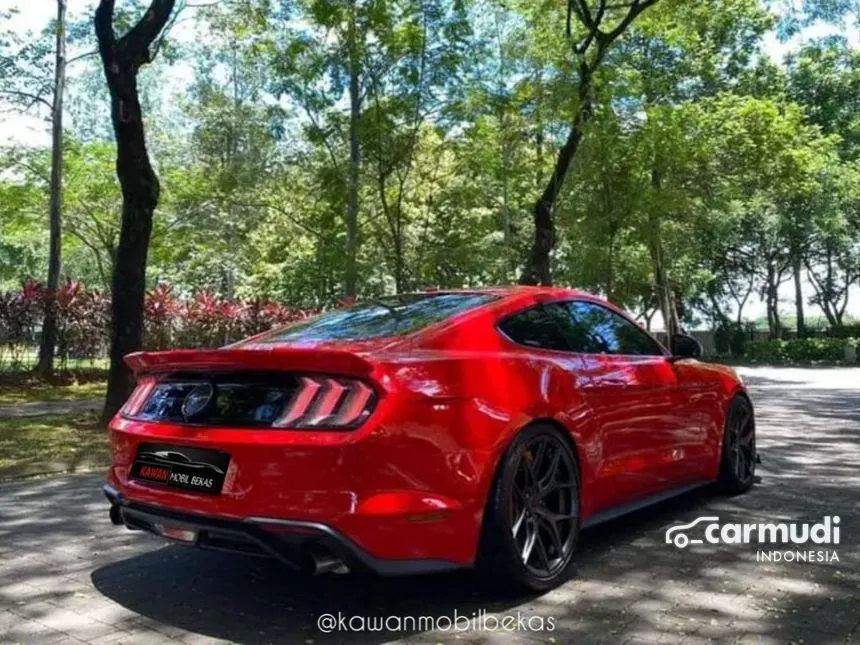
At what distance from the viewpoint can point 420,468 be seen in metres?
2.99

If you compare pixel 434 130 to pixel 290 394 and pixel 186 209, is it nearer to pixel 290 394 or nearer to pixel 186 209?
pixel 290 394

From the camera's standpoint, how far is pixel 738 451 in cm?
539

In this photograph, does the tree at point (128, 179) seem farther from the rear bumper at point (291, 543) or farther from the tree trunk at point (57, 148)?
the tree trunk at point (57, 148)

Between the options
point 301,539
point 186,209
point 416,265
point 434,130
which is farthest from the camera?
point 186,209

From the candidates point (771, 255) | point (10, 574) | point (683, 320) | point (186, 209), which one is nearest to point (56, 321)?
point (186, 209)

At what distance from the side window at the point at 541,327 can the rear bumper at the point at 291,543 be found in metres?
1.15

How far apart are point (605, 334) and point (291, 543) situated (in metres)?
2.33

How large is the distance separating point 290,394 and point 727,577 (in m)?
2.21

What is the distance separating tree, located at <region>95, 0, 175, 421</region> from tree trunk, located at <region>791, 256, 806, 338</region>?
98.1 ft

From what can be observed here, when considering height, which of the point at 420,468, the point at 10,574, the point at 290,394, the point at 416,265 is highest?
the point at 416,265

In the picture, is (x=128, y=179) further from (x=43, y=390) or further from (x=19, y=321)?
(x=19, y=321)

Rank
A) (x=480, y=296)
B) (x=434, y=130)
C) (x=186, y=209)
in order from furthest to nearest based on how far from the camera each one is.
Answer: (x=186, y=209) < (x=434, y=130) < (x=480, y=296)

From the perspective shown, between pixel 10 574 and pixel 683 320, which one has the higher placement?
pixel 683 320

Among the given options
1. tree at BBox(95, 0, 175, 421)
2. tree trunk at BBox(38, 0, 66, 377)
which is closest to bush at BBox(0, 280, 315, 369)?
tree trunk at BBox(38, 0, 66, 377)
